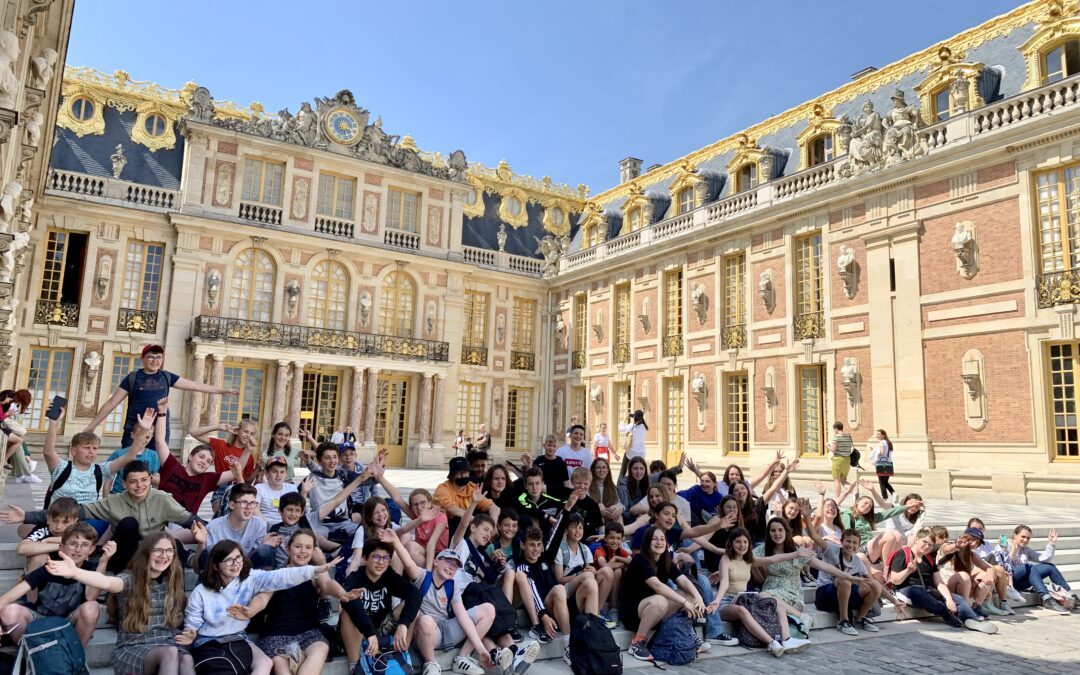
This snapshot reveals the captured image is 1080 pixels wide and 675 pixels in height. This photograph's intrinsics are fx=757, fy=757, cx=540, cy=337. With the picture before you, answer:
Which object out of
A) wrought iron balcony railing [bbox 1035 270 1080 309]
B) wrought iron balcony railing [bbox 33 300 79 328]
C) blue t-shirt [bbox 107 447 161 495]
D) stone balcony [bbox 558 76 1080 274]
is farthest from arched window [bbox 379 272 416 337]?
blue t-shirt [bbox 107 447 161 495]

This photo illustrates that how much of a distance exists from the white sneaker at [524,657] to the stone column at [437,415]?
18381 millimetres

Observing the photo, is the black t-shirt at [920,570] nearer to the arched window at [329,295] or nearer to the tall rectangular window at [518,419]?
the arched window at [329,295]

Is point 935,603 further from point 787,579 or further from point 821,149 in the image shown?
point 821,149

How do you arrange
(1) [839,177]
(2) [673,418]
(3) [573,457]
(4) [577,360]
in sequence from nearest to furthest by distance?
(3) [573,457], (1) [839,177], (2) [673,418], (4) [577,360]

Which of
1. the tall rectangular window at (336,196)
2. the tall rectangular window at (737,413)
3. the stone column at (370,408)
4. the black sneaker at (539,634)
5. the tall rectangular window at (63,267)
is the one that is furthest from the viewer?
the tall rectangular window at (336,196)

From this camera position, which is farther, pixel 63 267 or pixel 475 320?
pixel 475 320

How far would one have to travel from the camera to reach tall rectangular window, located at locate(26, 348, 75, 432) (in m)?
19.0

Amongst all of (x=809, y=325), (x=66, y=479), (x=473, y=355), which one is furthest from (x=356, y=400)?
(x=66, y=479)

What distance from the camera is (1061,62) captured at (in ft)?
45.8

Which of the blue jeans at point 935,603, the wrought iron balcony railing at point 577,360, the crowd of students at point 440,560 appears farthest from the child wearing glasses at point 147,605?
the wrought iron balcony railing at point 577,360

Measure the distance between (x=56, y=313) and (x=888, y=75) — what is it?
21653 millimetres

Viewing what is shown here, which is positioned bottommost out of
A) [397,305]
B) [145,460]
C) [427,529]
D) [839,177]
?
[427,529]

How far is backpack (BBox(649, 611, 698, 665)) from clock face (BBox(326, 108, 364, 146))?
67.6ft

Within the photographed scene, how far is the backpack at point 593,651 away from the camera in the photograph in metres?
5.29
